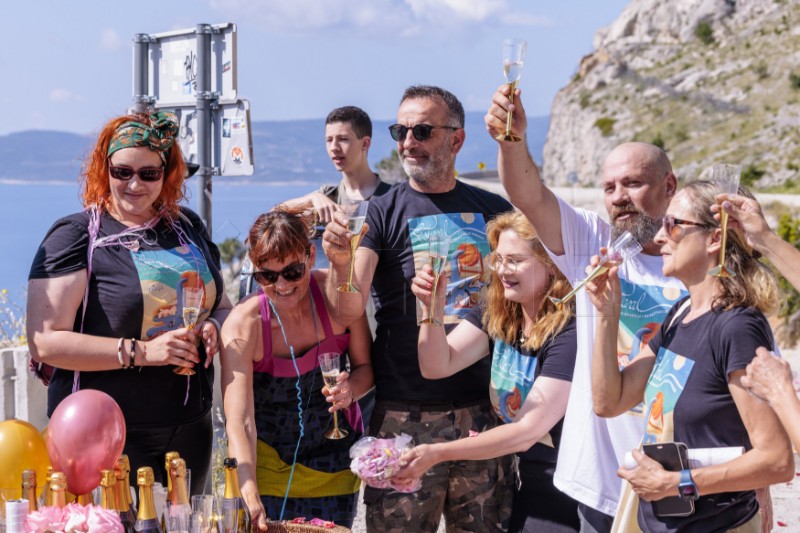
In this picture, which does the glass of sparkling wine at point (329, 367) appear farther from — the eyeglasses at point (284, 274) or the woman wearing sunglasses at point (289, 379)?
the eyeglasses at point (284, 274)

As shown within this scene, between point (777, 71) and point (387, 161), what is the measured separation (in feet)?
113

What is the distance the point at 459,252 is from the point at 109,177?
4.70 ft

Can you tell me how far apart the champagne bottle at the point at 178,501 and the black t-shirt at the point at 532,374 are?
125 cm

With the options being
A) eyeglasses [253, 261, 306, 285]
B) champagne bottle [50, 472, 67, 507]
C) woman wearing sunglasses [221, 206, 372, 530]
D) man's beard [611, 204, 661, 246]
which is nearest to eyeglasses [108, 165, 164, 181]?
woman wearing sunglasses [221, 206, 372, 530]

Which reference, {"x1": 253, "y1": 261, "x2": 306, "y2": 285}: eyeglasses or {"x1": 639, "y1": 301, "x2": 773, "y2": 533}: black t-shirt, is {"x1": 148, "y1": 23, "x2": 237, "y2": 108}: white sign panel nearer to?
{"x1": 253, "y1": 261, "x2": 306, "y2": 285}: eyeglasses

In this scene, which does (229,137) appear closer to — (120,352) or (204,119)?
(204,119)

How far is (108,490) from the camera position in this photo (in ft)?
9.62

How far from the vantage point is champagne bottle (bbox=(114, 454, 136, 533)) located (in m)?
2.95

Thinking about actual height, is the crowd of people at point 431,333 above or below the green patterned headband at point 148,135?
below

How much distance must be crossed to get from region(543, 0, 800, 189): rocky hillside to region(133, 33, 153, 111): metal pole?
39.3 metres

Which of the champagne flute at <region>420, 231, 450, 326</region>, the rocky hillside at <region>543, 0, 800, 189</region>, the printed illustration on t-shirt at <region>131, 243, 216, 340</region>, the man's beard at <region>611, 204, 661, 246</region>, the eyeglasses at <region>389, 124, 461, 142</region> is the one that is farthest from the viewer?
the rocky hillside at <region>543, 0, 800, 189</region>

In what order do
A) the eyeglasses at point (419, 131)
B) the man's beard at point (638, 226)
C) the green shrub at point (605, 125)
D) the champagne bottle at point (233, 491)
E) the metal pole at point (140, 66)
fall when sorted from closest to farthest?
the champagne bottle at point (233, 491), the man's beard at point (638, 226), the eyeglasses at point (419, 131), the metal pole at point (140, 66), the green shrub at point (605, 125)

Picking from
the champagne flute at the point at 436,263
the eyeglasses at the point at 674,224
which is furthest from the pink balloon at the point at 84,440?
the eyeglasses at the point at 674,224

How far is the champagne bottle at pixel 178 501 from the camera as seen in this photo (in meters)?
3.00
